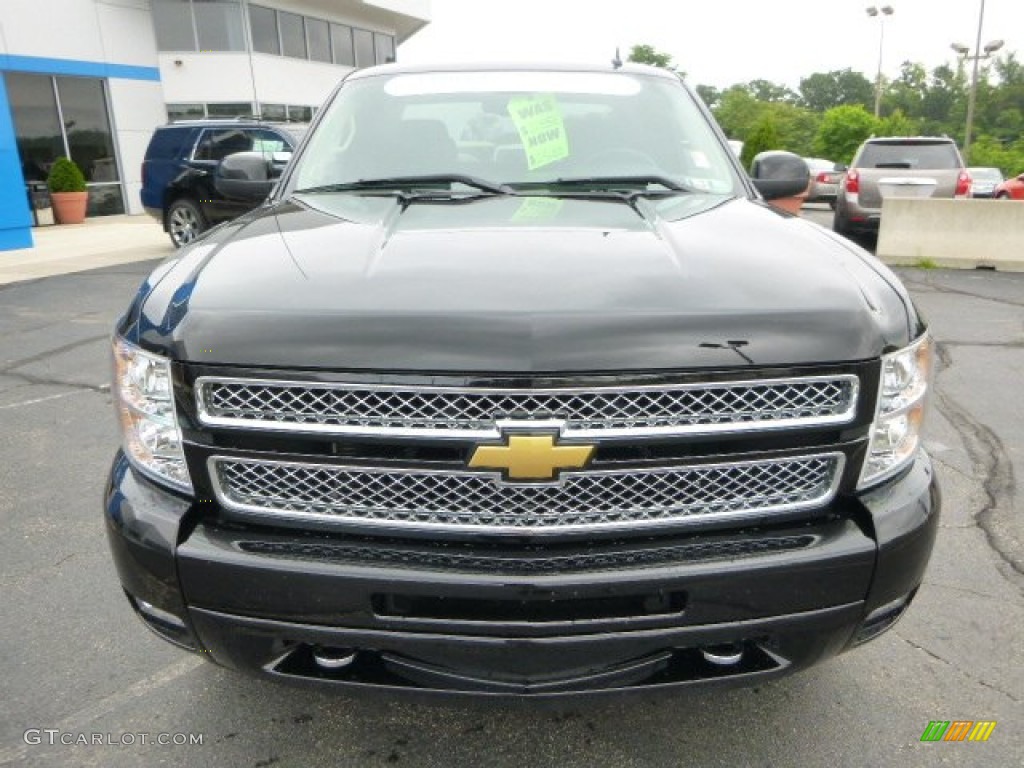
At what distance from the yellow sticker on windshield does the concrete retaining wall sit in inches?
357

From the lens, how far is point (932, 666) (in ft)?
8.32

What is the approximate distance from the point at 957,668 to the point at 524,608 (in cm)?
165

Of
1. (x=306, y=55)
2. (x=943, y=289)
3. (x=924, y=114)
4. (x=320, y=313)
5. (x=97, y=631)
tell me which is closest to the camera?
(x=320, y=313)

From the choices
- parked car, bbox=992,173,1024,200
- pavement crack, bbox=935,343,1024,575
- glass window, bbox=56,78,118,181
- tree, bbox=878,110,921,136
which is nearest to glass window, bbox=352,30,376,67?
glass window, bbox=56,78,118,181

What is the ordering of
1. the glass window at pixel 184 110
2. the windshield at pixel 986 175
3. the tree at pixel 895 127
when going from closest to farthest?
the glass window at pixel 184 110 < the windshield at pixel 986 175 < the tree at pixel 895 127

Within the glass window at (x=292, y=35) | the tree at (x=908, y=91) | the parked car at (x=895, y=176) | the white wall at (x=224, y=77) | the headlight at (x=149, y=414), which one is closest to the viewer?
the headlight at (x=149, y=414)

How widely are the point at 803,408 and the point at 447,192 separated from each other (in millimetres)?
1395

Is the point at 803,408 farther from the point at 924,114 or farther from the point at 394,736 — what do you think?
the point at 924,114

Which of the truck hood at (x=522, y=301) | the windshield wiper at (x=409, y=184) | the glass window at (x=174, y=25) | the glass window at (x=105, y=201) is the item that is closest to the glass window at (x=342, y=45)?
the glass window at (x=174, y=25)

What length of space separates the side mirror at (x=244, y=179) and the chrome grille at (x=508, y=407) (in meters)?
1.90

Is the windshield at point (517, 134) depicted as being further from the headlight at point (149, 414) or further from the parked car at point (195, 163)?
the parked car at point (195, 163)

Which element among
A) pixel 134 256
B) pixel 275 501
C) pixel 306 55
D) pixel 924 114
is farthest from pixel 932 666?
pixel 924 114

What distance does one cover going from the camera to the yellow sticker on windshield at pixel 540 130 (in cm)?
288

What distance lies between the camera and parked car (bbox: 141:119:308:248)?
1166 centimetres
